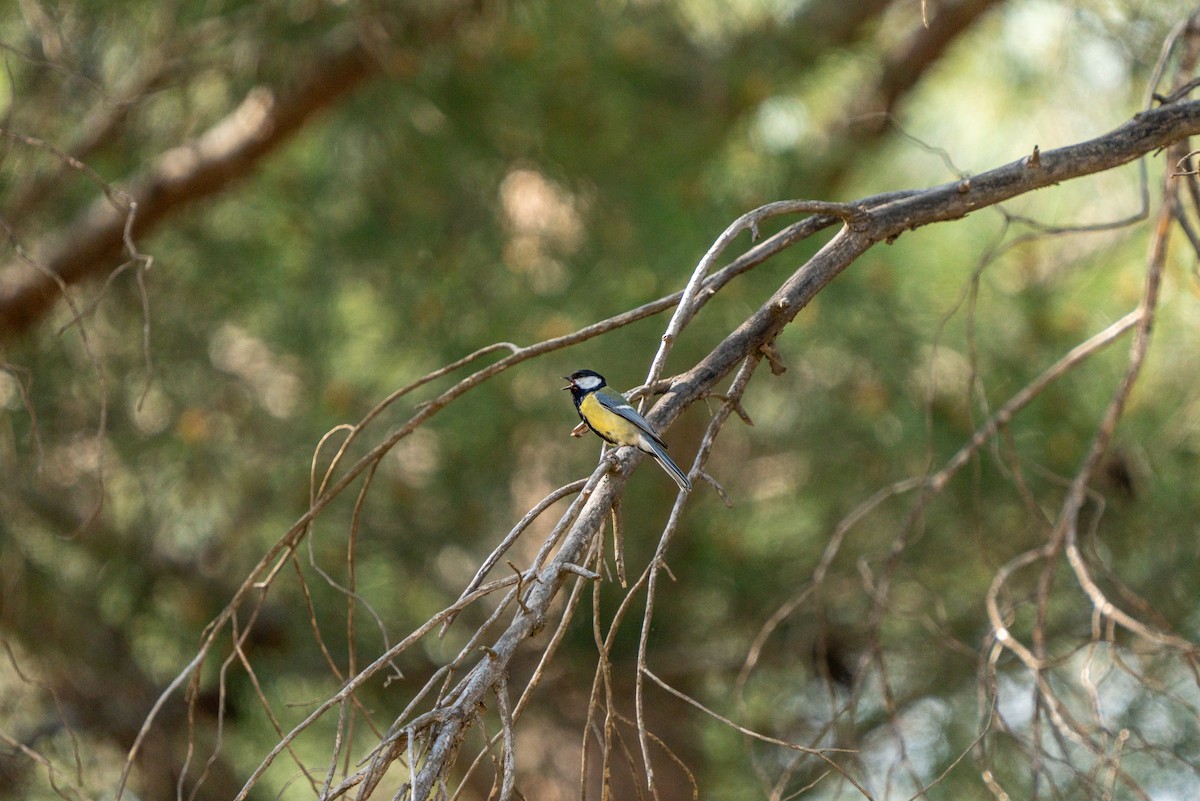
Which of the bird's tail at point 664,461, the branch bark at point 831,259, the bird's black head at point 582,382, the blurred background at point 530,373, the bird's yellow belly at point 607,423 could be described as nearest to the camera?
the branch bark at point 831,259

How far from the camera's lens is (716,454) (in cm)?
336

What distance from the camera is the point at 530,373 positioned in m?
2.82

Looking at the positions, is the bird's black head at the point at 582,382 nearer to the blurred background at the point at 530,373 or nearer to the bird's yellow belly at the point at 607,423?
the bird's yellow belly at the point at 607,423

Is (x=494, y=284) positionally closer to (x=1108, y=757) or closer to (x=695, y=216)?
(x=695, y=216)

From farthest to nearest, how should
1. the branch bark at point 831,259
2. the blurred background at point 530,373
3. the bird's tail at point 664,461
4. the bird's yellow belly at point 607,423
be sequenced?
the blurred background at point 530,373, the bird's yellow belly at point 607,423, the bird's tail at point 664,461, the branch bark at point 831,259

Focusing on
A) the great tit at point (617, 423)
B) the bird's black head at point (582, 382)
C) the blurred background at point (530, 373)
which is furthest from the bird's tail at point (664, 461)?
the blurred background at point (530, 373)

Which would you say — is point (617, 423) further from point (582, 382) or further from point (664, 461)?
point (582, 382)

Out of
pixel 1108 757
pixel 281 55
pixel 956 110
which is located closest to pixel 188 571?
pixel 281 55

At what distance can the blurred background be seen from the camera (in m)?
2.59

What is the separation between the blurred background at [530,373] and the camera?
259 cm

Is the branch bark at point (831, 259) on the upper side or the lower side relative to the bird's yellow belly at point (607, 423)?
upper

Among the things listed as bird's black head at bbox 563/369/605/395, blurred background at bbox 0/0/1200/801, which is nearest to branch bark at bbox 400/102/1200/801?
bird's black head at bbox 563/369/605/395

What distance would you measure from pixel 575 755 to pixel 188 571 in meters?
1.13

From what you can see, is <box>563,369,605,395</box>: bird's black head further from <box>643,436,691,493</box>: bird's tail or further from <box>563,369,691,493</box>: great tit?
<box>643,436,691,493</box>: bird's tail
